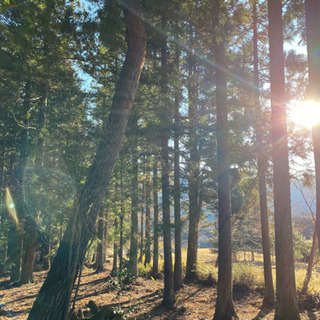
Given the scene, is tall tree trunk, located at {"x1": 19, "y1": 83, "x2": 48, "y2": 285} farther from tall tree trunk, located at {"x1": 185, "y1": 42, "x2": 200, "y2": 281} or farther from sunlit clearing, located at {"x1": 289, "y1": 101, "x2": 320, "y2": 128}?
sunlit clearing, located at {"x1": 289, "y1": 101, "x2": 320, "y2": 128}

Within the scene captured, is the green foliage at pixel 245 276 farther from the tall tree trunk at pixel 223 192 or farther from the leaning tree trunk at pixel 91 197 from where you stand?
the leaning tree trunk at pixel 91 197

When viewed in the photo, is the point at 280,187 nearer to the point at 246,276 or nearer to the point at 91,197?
the point at 91,197

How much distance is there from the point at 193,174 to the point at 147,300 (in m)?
5.58

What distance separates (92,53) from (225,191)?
19.8ft

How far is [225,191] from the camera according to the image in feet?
25.2

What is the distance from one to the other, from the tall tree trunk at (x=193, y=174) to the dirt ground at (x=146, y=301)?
1.51 m

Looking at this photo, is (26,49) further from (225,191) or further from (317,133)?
(317,133)

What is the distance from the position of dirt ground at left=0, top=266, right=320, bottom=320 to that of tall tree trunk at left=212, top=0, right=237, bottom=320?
1.27 m

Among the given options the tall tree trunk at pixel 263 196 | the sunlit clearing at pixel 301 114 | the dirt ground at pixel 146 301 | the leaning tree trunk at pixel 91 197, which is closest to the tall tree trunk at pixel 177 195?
the dirt ground at pixel 146 301

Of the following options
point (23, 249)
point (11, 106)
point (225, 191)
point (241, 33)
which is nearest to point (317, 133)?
point (225, 191)

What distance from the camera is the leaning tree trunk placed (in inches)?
141

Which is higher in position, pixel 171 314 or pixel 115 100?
pixel 115 100

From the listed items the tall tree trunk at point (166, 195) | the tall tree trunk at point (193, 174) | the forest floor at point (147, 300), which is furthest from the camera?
the tall tree trunk at point (193, 174)

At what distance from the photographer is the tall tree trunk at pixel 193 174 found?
10.5 meters
